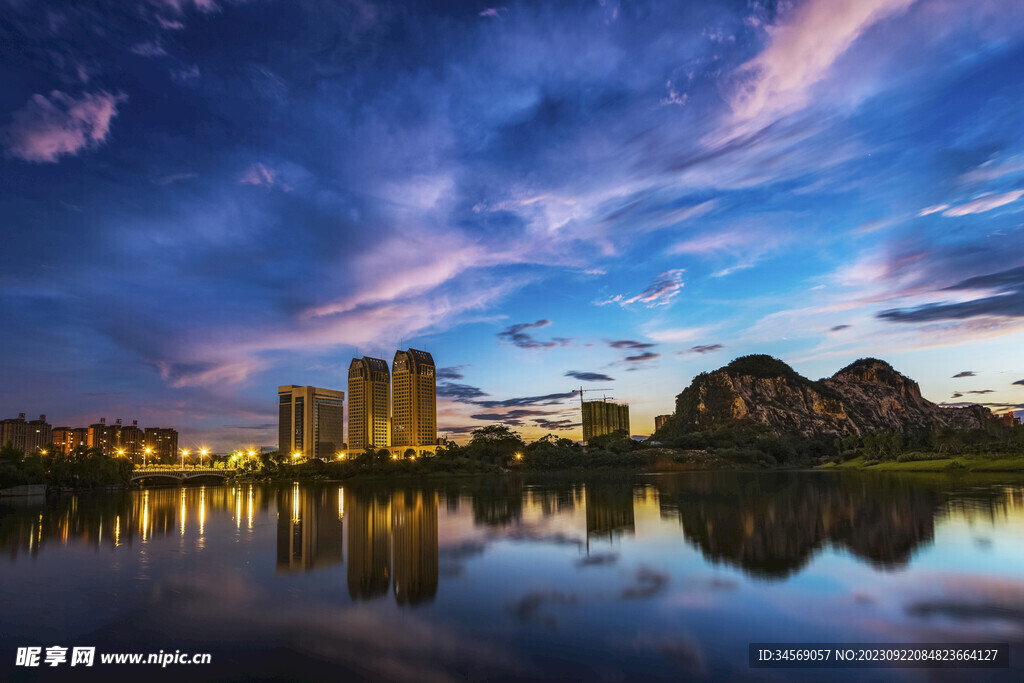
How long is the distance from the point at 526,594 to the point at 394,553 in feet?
34.3

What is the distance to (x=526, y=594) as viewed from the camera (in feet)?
63.8

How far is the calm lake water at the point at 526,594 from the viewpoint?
13.3 meters

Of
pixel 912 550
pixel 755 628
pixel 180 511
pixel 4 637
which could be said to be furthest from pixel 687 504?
pixel 180 511

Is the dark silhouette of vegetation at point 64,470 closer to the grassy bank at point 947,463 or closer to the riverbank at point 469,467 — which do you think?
the riverbank at point 469,467

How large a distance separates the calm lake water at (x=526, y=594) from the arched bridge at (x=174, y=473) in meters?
86.3

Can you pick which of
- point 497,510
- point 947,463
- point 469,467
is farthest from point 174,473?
point 947,463

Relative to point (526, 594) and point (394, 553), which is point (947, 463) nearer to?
point (394, 553)

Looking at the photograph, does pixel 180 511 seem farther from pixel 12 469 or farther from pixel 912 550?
pixel 912 550

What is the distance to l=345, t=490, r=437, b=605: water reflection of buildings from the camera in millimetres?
20181

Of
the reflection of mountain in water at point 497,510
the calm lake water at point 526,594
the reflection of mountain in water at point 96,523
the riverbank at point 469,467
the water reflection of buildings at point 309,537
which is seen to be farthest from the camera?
the riverbank at point 469,467

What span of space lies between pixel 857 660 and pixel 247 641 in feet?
52.3

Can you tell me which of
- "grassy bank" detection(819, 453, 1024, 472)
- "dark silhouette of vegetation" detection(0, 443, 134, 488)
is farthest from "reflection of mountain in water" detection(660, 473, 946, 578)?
"dark silhouette of vegetation" detection(0, 443, 134, 488)

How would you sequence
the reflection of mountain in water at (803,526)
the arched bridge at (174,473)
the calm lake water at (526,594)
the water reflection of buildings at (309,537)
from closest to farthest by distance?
1. the calm lake water at (526,594)
2. the reflection of mountain in water at (803,526)
3. the water reflection of buildings at (309,537)
4. the arched bridge at (174,473)

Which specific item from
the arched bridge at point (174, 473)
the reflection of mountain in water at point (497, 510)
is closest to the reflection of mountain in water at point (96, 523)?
the reflection of mountain in water at point (497, 510)
